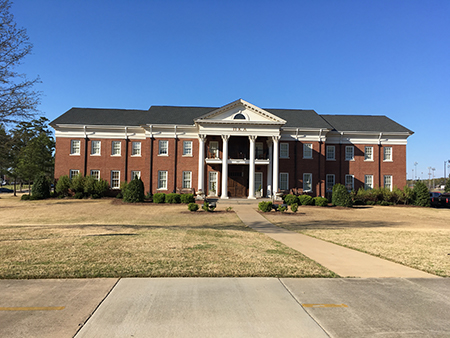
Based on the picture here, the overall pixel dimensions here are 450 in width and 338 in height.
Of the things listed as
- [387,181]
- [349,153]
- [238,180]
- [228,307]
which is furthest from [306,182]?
[228,307]

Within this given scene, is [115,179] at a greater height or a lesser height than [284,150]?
lesser

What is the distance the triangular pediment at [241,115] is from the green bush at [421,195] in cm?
1696

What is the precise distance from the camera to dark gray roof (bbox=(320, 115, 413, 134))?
1484 inches

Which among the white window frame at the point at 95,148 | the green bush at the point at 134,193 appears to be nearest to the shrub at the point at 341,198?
the green bush at the point at 134,193

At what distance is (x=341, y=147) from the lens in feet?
123

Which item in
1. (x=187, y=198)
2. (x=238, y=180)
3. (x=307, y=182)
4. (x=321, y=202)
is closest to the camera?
(x=187, y=198)

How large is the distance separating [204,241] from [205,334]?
633 cm

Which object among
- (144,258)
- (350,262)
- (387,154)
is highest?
(387,154)

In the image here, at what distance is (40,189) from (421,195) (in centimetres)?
4264

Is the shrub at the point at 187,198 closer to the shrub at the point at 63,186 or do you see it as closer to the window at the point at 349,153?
the shrub at the point at 63,186

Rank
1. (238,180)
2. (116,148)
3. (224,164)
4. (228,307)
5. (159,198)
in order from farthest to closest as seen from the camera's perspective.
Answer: (116,148)
(238,180)
(224,164)
(159,198)
(228,307)

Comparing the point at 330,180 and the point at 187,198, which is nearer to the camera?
the point at 187,198

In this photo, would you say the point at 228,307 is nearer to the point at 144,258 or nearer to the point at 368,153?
the point at 144,258

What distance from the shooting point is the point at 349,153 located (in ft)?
124
